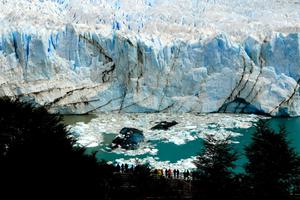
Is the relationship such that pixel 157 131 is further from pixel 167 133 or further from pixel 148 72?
pixel 148 72

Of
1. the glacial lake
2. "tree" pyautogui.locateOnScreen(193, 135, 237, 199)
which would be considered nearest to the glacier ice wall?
the glacial lake

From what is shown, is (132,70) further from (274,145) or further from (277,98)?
(274,145)

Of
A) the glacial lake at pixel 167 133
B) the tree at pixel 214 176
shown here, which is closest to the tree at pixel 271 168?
the tree at pixel 214 176

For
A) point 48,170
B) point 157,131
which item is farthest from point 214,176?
point 157,131

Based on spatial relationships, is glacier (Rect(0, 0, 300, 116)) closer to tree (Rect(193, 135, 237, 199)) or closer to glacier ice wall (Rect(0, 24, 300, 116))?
glacier ice wall (Rect(0, 24, 300, 116))

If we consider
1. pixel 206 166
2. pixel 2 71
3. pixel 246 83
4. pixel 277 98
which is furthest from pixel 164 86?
pixel 206 166

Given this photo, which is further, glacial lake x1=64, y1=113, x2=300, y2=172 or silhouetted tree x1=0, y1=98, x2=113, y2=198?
glacial lake x1=64, y1=113, x2=300, y2=172
